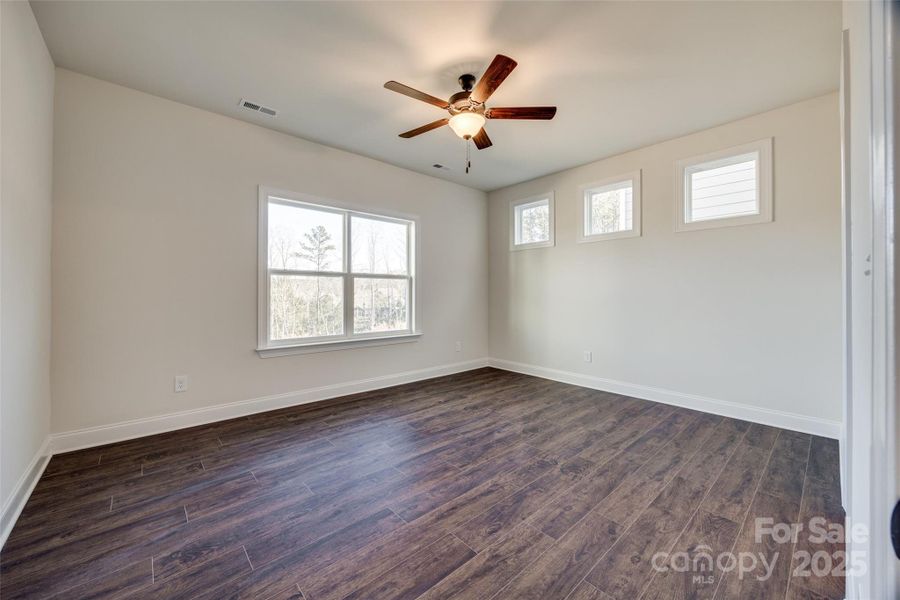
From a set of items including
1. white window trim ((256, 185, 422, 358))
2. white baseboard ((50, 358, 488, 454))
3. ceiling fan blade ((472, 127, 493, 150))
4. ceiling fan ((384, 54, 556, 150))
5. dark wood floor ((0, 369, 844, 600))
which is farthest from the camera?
white window trim ((256, 185, 422, 358))

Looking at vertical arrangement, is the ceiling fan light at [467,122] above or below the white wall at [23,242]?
above

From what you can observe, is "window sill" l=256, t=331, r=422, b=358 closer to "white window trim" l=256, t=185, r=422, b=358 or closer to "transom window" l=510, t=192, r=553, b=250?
"white window trim" l=256, t=185, r=422, b=358

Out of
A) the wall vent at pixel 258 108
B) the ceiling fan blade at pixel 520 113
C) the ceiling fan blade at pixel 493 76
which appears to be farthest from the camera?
the wall vent at pixel 258 108

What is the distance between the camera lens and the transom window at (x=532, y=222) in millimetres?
4980

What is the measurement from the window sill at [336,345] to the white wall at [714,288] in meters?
1.92

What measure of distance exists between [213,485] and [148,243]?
2.09m

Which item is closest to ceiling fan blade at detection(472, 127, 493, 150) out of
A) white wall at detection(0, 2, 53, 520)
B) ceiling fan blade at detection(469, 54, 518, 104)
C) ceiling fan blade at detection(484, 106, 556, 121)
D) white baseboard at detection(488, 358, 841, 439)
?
ceiling fan blade at detection(484, 106, 556, 121)

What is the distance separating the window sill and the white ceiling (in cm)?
224

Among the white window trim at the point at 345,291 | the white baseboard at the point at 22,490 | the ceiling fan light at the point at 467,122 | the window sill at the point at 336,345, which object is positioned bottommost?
the white baseboard at the point at 22,490

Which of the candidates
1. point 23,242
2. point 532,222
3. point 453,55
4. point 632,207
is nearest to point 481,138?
point 453,55

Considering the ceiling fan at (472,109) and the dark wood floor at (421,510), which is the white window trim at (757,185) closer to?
the dark wood floor at (421,510)

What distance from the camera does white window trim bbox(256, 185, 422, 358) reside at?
3549 mm

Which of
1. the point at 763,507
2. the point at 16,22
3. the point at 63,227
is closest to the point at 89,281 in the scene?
the point at 63,227

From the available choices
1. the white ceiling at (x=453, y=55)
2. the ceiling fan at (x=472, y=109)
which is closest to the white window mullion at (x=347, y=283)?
the white ceiling at (x=453, y=55)
